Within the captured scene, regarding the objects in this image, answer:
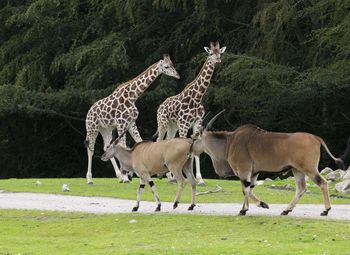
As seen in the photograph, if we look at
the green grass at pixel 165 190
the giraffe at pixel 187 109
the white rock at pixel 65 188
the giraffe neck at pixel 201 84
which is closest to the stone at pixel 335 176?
the green grass at pixel 165 190

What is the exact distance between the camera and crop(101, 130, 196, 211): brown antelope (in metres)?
16.3

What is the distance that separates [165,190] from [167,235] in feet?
23.9

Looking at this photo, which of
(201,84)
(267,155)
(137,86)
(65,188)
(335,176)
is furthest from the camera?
(137,86)

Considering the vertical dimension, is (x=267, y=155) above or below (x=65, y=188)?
above

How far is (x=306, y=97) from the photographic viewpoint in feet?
92.1

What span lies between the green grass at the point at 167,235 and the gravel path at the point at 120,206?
0.80 m

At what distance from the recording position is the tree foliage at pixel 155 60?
28.4m

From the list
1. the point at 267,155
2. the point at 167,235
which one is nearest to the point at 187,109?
the point at 267,155

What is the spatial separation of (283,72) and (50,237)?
15.5m

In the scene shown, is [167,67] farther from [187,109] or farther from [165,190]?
[165,190]

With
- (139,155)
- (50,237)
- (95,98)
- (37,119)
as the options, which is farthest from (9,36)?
(50,237)

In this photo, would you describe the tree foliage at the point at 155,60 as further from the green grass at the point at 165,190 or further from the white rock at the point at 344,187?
the white rock at the point at 344,187

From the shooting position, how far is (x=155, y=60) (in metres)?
33.5

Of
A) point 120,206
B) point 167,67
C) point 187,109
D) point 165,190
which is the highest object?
point 167,67
